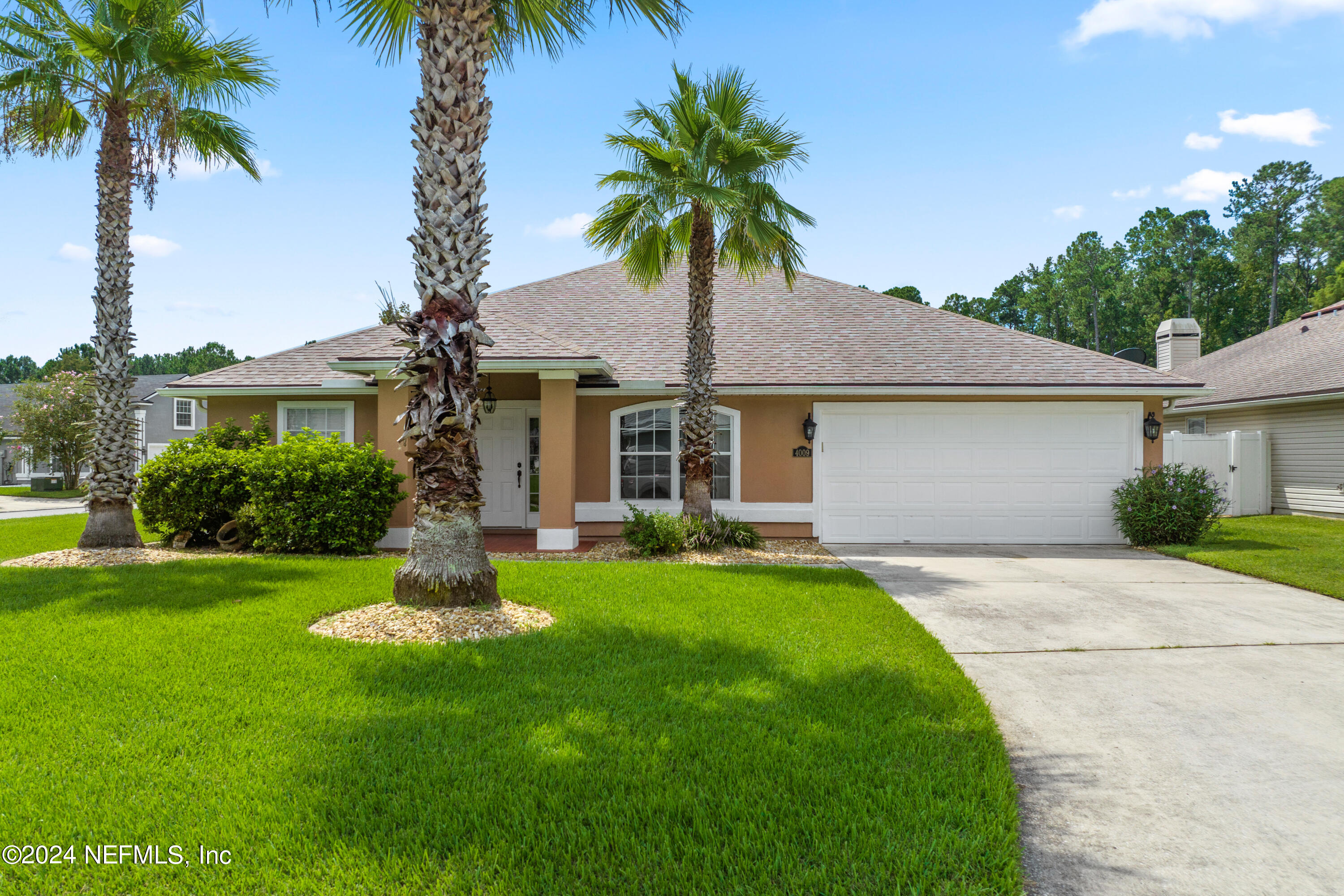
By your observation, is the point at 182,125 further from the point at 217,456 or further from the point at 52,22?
the point at 217,456

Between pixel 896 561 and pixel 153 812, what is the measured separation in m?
8.99

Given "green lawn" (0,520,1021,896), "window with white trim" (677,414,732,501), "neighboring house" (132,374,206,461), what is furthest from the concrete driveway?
"neighboring house" (132,374,206,461)

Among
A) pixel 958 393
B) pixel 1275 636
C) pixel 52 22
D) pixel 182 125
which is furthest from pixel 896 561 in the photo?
pixel 52 22

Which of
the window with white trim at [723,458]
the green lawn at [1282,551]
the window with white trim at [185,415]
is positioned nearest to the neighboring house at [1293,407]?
the green lawn at [1282,551]

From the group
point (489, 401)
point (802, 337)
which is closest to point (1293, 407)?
point (802, 337)

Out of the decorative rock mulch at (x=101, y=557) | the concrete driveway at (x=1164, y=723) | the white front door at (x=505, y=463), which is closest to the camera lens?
the concrete driveway at (x=1164, y=723)

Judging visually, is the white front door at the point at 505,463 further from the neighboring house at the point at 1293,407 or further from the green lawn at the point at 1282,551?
the neighboring house at the point at 1293,407

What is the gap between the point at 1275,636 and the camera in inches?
240

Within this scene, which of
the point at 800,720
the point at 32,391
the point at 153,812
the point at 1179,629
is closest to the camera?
the point at 153,812

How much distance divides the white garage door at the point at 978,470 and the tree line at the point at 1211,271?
36.9m

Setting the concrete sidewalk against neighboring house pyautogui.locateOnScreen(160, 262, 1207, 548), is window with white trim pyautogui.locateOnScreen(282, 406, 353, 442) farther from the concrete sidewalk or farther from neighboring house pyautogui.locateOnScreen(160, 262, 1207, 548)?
the concrete sidewalk

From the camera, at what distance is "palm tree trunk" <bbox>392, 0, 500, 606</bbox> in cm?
611

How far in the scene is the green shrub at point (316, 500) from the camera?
9.75 m

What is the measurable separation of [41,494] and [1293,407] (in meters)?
40.0
